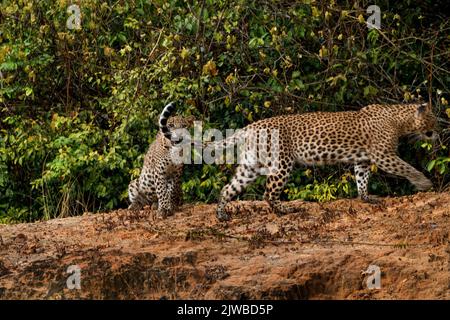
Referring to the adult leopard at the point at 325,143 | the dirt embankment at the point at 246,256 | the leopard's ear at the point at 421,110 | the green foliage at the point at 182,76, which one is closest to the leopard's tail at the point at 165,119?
the adult leopard at the point at 325,143

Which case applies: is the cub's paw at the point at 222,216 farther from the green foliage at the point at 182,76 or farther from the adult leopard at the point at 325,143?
the green foliage at the point at 182,76

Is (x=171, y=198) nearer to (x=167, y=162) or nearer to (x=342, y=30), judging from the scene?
(x=167, y=162)

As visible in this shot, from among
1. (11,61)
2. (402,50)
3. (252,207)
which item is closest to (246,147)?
(252,207)

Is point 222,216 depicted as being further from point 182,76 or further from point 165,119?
point 182,76

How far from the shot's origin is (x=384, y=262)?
7816 mm

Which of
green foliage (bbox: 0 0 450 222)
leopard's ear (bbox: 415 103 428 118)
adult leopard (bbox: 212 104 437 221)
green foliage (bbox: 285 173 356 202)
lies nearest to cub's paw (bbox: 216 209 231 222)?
adult leopard (bbox: 212 104 437 221)

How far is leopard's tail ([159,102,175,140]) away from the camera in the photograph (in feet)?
33.6

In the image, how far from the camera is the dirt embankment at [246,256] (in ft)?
25.0

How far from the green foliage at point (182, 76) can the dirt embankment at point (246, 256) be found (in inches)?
87.1

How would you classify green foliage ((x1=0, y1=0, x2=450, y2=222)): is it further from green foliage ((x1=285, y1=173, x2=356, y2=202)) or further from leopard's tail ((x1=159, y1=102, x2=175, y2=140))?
leopard's tail ((x1=159, y1=102, x2=175, y2=140))

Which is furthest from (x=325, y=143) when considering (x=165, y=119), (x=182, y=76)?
(x=182, y=76)

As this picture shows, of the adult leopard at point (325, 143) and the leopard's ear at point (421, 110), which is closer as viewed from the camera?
the adult leopard at point (325, 143)

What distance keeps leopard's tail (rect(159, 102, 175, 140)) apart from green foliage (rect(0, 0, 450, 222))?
3.43 feet

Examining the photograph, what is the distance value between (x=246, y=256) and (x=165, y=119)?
2.48 m
